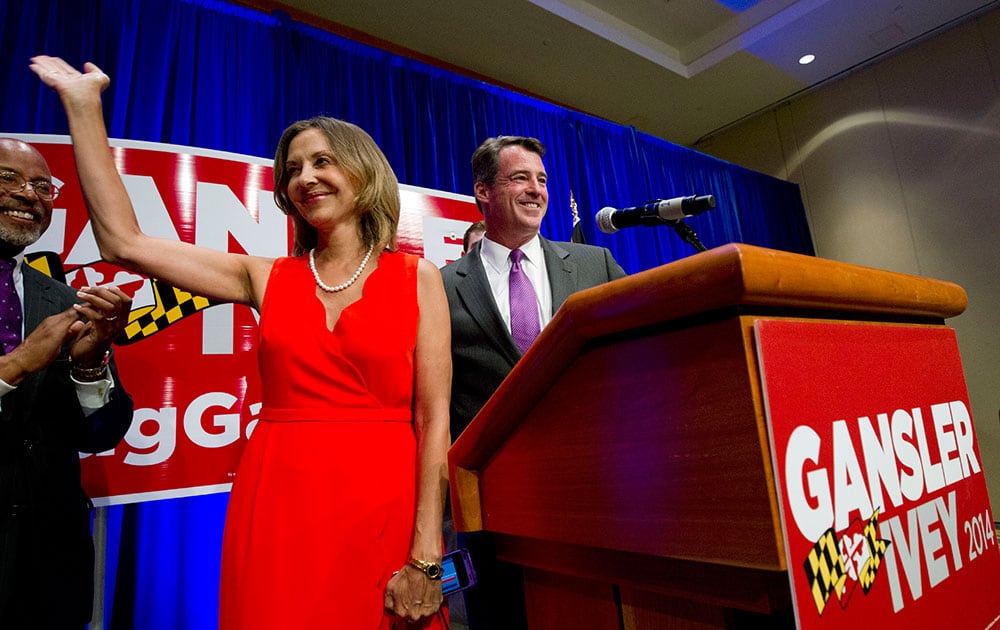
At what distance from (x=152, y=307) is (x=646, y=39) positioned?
4372 millimetres

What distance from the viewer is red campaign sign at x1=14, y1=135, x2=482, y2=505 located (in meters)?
2.29

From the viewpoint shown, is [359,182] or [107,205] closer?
[107,205]

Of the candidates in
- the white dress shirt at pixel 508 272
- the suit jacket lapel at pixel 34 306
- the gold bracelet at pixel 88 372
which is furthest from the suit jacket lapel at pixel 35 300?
the white dress shirt at pixel 508 272

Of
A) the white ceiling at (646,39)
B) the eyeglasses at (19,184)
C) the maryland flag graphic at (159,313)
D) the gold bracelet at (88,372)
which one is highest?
the white ceiling at (646,39)

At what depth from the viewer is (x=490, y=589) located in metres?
1.19

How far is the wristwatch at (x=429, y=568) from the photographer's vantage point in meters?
0.95

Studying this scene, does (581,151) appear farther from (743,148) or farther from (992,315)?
(992,315)

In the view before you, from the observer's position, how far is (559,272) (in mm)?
1696

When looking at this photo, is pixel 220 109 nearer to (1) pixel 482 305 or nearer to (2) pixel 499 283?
(2) pixel 499 283

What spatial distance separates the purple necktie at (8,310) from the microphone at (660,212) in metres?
1.64

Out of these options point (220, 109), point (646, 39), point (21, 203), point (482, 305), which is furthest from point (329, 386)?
point (646, 39)

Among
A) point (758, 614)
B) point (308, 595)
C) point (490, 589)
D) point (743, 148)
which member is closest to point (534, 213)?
point (490, 589)

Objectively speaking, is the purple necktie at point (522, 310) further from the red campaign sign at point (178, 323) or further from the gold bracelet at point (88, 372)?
the red campaign sign at point (178, 323)

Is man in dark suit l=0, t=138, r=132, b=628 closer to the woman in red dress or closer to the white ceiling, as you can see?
the woman in red dress
